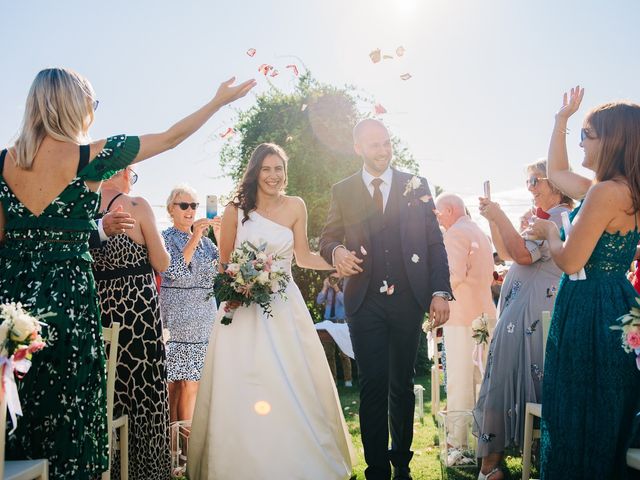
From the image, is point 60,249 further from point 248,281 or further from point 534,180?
point 534,180

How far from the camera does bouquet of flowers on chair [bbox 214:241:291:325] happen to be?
4.77 m

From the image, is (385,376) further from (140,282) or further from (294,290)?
(140,282)

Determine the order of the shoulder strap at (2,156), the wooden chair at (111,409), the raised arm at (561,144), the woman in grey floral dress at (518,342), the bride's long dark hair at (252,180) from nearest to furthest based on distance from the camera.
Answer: the shoulder strap at (2,156), the raised arm at (561,144), the wooden chair at (111,409), the woman in grey floral dress at (518,342), the bride's long dark hair at (252,180)

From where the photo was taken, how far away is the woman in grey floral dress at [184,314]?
6.28 meters

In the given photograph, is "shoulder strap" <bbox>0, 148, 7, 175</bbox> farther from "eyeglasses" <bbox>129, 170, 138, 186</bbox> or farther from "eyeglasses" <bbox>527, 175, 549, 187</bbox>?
"eyeglasses" <bbox>527, 175, 549, 187</bbox>

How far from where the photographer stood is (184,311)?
6.36 meters

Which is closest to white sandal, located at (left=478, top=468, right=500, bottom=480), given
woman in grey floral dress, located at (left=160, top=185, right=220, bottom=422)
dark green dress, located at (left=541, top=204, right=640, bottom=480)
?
dark green dress, located at (left=541, top=204, right=640, bottom=480)

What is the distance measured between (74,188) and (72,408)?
1.06m

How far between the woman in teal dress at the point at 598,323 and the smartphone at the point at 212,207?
3440mm

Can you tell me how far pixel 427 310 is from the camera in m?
4.65

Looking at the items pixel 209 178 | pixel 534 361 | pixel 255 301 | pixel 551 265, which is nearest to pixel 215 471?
pixel 255 301

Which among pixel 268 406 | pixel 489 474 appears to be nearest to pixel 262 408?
pixel 268 406

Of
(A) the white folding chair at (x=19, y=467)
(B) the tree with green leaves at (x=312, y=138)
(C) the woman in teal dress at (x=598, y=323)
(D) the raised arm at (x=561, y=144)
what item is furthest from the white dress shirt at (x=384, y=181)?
(B) the tree with green leaves at (x=312, y=138)

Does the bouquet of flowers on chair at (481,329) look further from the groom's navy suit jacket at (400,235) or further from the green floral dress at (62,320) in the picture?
the green floral dress at (62,320)
